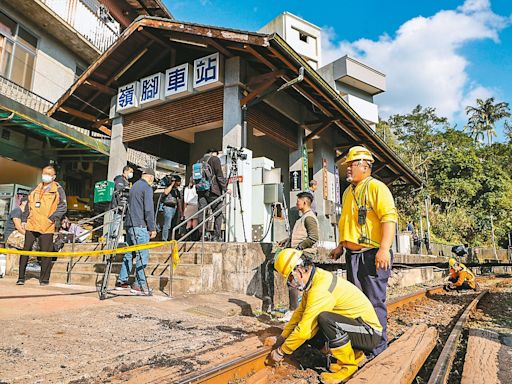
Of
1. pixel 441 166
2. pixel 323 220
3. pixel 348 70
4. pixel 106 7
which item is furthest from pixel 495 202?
pixel 106 7

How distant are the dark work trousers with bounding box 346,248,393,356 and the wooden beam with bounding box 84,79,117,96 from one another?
32.4 feet

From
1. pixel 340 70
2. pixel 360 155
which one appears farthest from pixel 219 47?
pixel 340 70

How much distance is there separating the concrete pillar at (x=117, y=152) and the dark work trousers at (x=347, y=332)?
30.1ft

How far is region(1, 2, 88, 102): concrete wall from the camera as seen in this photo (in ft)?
41.7

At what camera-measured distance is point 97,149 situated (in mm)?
11672

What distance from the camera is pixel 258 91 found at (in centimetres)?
818

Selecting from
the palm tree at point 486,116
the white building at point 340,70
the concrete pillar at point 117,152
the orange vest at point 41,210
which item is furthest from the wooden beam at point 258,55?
the palm tree at point 486,116

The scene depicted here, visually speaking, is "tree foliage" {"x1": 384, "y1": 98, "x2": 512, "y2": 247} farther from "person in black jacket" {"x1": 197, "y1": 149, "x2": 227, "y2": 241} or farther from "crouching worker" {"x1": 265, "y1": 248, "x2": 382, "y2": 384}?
"crouching worker" {"x1": 265, "y1": 248, "x2": 382, "y2": 384}

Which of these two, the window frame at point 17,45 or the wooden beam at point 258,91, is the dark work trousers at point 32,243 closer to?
the wooden beam at point 258,91

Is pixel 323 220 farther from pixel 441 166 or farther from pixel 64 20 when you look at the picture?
pixel 441 166

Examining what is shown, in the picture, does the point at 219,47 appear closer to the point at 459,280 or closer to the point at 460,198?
the point at 459,280

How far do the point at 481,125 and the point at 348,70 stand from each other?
3773 cm

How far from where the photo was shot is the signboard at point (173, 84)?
8.48 m

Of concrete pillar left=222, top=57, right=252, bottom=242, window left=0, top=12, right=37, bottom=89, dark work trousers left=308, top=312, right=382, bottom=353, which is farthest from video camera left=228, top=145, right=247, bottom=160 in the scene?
window left=0, top=12, right=37, bottom=89
